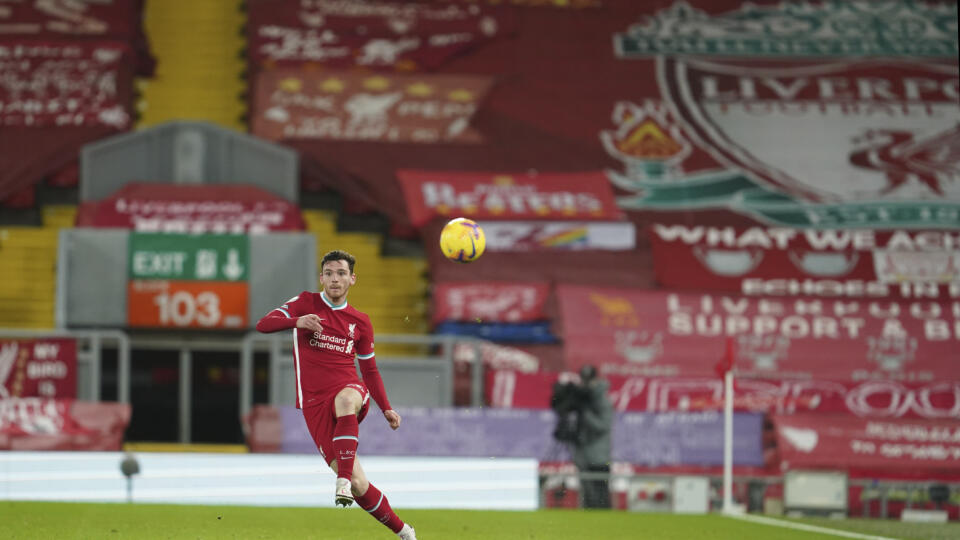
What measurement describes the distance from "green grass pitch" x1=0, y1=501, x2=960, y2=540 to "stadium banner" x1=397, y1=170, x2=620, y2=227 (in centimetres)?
955

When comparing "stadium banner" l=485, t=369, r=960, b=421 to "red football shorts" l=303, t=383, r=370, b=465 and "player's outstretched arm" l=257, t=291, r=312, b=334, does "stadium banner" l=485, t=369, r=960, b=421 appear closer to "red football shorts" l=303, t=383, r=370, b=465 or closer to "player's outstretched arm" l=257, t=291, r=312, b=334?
"red football shorts" l=303, t=383, r=370, b=465

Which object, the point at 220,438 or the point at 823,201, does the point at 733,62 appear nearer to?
the point at 823,201

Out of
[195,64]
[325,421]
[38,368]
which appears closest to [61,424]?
[38,368]

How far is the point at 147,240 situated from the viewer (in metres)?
19.5

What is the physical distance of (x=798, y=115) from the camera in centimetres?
2605

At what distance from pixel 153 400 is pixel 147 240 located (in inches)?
96.0

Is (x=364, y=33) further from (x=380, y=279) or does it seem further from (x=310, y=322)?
(x=310, y=322)

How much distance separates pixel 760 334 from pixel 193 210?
8.12m

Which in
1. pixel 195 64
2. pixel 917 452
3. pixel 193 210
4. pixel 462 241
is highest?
A: pixel 195 64

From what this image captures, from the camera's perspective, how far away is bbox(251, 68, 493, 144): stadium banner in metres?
24.2

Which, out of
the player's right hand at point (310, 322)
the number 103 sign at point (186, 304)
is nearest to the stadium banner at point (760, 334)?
the number 103 sign at point (186, 304)

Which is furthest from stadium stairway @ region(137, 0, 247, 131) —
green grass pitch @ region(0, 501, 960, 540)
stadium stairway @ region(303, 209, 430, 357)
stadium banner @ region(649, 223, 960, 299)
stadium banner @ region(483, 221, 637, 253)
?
green grass pitch @ region(0, 501, 960, 540)

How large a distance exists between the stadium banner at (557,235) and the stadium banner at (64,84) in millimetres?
6155

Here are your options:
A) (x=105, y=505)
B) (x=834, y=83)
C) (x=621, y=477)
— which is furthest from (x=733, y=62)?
(x=105, y=505)
